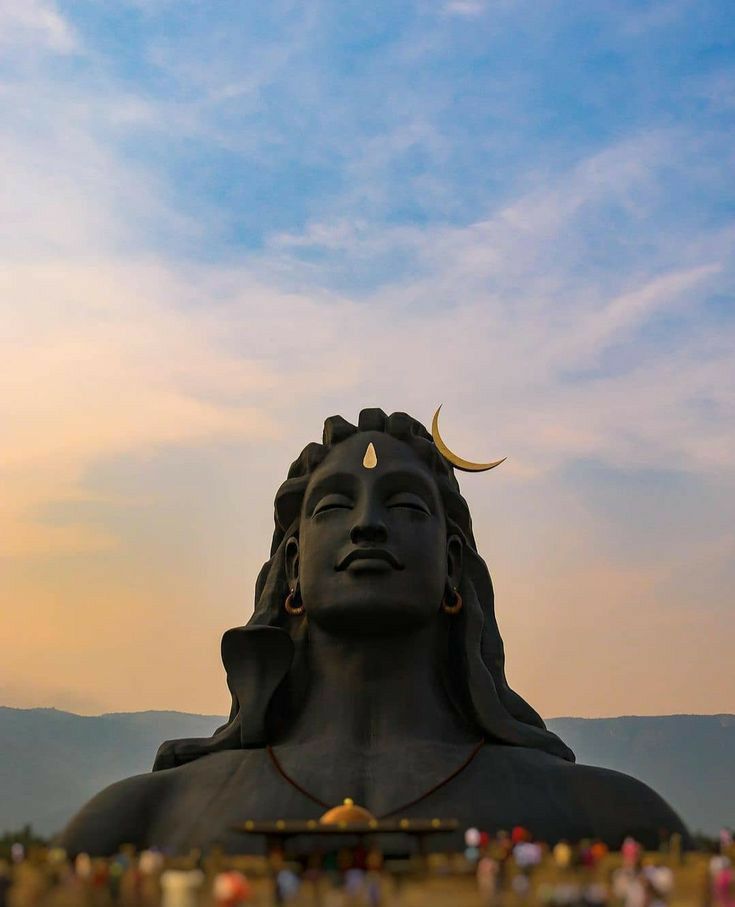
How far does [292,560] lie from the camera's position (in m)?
12.5

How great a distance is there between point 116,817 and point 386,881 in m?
4.56

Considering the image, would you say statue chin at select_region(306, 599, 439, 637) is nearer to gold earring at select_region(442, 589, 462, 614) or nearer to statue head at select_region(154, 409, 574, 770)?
statue head at select_region(154, 409, 574, 770)

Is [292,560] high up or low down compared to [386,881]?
up

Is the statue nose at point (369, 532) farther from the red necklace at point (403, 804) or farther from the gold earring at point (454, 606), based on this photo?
the red necklace at point (403, 804)

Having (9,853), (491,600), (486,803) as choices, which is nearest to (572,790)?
(486,803)

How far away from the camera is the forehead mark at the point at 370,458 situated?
1188cm

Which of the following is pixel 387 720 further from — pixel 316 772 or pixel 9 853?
pixel 9 853

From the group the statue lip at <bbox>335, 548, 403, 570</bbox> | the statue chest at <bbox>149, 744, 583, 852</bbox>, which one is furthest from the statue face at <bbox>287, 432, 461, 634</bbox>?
the statue chest at <bbox>149, 744, 583, 852</bbox>

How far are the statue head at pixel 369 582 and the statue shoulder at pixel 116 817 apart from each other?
0.92m

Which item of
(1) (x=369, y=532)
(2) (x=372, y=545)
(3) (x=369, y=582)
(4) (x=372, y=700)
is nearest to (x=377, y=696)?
(4) (x=372, y=700)

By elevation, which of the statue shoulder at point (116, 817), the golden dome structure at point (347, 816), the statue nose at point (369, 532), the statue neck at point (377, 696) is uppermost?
the statue nose at point (369, 532)

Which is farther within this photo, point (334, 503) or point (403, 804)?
point (334, 503)

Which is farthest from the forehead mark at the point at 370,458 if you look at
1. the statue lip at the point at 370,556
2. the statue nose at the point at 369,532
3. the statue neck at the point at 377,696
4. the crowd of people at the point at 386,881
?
the crowd of people at the point at 386,881

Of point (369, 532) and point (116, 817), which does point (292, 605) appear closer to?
point (369, 532)
